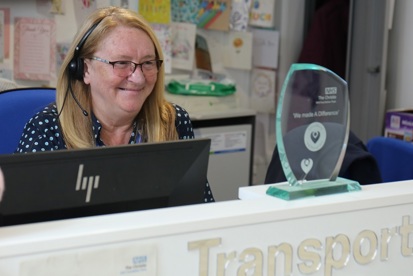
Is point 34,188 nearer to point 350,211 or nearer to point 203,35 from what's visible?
point 350,211

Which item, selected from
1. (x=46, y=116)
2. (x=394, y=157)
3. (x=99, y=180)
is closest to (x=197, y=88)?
(x=394, y=157)

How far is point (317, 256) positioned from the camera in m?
1.33

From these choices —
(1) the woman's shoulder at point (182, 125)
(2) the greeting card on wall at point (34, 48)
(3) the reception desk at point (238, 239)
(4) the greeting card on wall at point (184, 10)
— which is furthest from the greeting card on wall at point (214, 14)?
(3) the reception desk at point (238, 239)

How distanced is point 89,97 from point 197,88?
1924mm

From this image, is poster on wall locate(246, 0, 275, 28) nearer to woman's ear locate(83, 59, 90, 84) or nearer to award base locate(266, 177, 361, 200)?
woman's ear locate(83, 59, 90, 84)

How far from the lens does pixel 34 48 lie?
3.77 meters

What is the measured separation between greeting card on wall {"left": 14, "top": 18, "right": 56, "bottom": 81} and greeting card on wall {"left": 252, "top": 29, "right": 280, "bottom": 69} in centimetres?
129

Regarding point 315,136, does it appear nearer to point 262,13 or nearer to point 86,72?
point 86,72

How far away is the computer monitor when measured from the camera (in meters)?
1.23

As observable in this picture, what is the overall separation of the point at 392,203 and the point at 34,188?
2.08 feet

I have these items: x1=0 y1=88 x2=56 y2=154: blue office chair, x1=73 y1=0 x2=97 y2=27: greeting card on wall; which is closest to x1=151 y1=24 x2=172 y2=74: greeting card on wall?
x1=73 y1=0 x2=97 y2=27: greeting card on wall

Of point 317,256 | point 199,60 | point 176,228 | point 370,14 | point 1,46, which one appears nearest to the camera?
point 176,228

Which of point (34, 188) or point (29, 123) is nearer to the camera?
point (34, 188)

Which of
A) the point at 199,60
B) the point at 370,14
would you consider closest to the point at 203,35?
the point at 199,60
